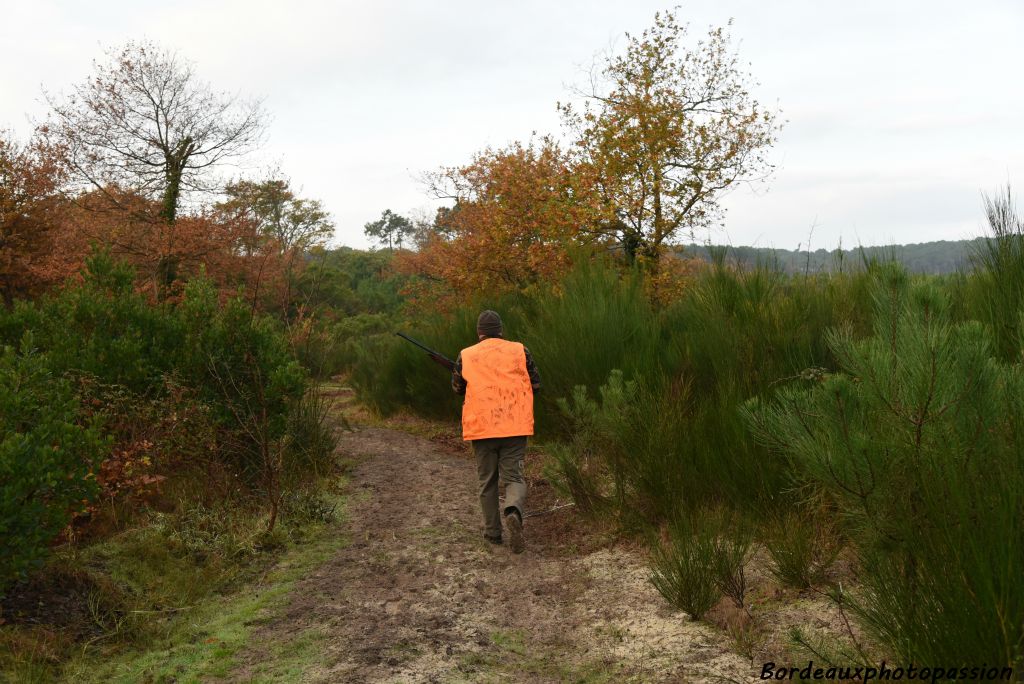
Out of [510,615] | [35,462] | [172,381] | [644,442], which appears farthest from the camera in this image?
[172,381]

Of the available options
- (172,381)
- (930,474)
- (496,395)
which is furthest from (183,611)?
(930,474)

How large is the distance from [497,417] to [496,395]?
0.17 meters

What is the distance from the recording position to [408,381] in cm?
1245

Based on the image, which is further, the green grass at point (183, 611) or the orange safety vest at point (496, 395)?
the orange safety vest at point (496, 395)

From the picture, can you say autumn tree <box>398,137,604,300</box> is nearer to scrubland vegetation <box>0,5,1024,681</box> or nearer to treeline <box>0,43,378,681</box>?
scrubland vegetation <box>0,5,1024,681</box>

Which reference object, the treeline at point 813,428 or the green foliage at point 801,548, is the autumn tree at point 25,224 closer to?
the treeline at point 813,428

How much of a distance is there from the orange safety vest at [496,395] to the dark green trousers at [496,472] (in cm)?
14

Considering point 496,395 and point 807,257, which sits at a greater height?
point 807,257

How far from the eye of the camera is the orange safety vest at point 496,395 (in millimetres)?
5602

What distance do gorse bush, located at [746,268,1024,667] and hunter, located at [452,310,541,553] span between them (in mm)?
3071

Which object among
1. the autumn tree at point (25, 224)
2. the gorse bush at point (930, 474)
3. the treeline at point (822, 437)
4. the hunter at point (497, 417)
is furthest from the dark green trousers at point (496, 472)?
the autumn tree at point (25, 224)

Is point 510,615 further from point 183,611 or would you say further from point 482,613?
point 183,611

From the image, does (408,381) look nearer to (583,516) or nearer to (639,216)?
(639,216)

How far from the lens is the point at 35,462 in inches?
138
